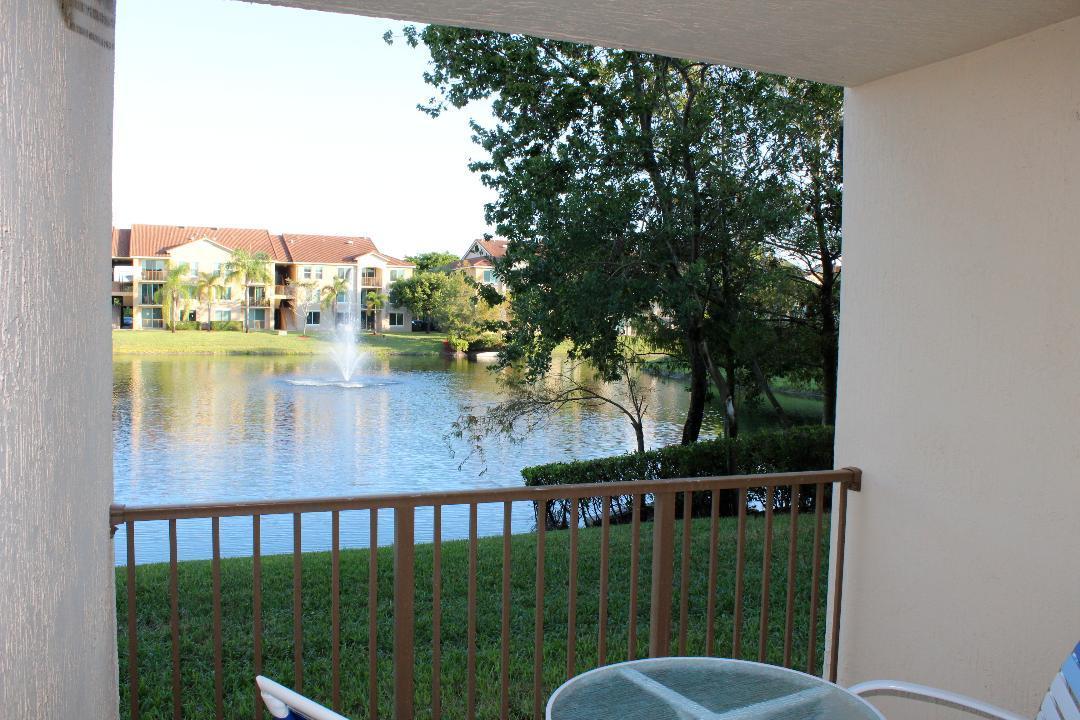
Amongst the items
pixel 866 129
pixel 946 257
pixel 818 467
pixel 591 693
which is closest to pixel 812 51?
pixel 866 129

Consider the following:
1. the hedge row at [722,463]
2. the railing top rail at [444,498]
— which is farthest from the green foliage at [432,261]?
the railing top rail at [444,498]

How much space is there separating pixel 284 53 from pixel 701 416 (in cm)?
1542

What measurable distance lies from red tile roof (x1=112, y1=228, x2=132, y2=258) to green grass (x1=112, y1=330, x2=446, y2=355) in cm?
167

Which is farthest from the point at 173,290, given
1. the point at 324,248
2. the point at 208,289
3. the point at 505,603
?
the point at 505,603

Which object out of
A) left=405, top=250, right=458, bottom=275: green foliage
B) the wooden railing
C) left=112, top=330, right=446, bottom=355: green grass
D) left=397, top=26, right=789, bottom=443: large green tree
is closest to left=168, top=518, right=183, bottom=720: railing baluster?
the wooden railing

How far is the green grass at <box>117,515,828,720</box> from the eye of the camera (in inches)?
168

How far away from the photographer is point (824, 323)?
9508 mm

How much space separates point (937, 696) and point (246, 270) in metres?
18.5

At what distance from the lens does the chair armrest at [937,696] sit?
1852 millimetres

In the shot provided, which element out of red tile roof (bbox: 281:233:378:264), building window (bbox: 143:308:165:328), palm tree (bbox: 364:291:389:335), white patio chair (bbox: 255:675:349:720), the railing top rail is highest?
red tile roof (bbox: 281:233:378:264)

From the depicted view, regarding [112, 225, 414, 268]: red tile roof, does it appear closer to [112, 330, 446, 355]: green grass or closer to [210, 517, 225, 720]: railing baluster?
[112, 330, 446, 355]: green grass

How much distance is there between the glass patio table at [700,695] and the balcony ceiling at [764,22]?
156 cm

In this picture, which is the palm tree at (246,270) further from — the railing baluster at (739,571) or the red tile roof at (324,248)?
the railing baluster at (739,571)

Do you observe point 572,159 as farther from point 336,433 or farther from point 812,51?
point 336,433
